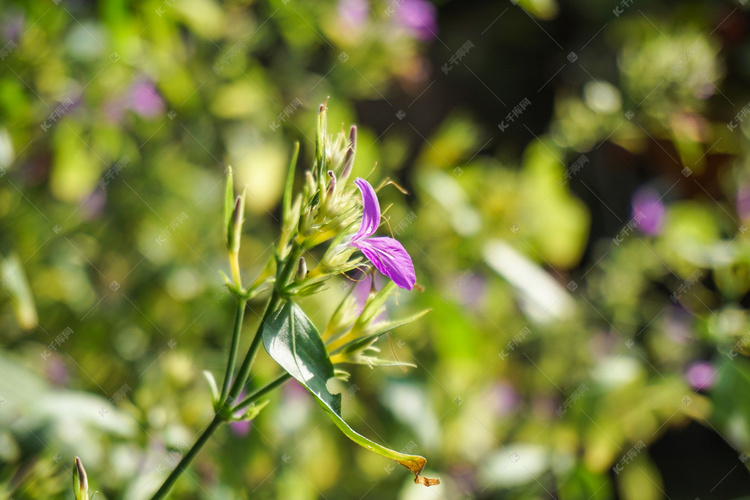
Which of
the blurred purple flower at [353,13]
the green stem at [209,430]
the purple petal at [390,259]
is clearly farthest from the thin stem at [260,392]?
the blurred purple flower at [353,13]

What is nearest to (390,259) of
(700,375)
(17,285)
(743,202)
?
(17,285)

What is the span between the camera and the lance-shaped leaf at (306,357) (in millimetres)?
397

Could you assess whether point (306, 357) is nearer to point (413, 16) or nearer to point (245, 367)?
point (245, 367)

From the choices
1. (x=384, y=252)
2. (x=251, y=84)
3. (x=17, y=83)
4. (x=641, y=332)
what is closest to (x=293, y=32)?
(x=251, y=84)

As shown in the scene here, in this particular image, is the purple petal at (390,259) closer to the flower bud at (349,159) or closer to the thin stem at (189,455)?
the flower bud at (349,159)

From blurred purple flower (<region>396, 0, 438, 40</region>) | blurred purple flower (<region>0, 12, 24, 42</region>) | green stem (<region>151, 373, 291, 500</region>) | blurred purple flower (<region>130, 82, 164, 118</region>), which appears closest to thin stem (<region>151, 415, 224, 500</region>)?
green stem (<region>151, 373, 291, 500</region>)

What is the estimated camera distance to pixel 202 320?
4.05ft

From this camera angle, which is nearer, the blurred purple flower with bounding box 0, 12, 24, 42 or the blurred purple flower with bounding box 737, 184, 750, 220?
the blurred purple flower with bounding box 0, 12, 24, 42

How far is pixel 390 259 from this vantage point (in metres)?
0.43

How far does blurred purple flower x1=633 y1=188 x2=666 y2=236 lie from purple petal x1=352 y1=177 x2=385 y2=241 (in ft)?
4.68

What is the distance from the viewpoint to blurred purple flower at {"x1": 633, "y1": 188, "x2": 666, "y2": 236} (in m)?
1.65

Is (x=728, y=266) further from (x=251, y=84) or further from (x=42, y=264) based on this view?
(x=42, y=264)

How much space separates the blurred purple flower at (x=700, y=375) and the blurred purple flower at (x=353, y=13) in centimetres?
116

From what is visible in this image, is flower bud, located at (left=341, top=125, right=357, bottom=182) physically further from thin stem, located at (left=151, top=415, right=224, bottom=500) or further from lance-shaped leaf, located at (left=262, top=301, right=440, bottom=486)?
thin stem, located at (left=151, top=415, right=224, bottom=500)
